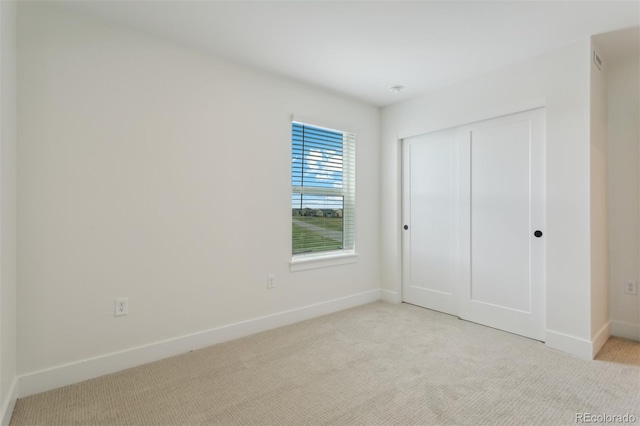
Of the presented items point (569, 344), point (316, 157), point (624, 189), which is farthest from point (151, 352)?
point (624, 189)

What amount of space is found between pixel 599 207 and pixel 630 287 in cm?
81

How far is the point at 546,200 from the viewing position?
8.48 feet

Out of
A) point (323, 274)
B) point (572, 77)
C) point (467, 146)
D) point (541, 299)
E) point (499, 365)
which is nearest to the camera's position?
point (499, 365)

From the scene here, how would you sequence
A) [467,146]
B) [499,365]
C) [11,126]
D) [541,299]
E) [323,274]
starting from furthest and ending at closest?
[323,274] → [467,146] → [541,299] → [499,365] → [11,126]

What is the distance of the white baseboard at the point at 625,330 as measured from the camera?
8.83ft

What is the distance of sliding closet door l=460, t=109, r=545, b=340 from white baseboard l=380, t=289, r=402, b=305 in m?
0.76

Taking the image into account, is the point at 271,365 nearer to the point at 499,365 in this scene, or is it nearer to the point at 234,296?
the point at 234,296

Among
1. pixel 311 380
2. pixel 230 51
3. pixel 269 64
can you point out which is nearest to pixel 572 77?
pixel 269 64

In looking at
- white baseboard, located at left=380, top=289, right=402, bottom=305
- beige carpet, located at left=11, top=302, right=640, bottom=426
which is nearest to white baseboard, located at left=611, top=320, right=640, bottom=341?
beige carpet, located at left=11, top=302, right=640, bottom=426

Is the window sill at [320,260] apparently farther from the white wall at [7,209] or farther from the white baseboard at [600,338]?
the white baseboard at [600,338]

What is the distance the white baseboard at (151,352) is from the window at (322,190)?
25.4 inches

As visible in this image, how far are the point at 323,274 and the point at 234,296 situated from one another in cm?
102

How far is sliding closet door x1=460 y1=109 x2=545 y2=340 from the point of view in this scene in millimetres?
2703

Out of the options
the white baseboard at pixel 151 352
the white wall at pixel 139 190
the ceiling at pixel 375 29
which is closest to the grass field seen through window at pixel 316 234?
the white wall at pixel 139 190
